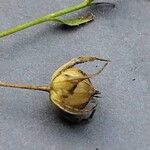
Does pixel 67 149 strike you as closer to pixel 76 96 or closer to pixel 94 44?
pixel 76 96

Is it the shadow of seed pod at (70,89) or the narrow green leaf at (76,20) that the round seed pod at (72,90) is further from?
the narrow green leaf at (76,20)

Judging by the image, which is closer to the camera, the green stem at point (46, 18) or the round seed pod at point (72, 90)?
the round seed pod at point (72, 90)

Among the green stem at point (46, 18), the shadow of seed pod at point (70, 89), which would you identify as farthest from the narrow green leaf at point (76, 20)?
the shadow of seed pod at point (70, 89)

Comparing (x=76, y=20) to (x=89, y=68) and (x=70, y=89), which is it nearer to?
(x=89, y=68)

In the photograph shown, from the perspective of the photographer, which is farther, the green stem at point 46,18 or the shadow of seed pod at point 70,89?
the green stem at point 46,18

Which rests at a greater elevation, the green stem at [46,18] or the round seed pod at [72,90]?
the green stem at [46,18]

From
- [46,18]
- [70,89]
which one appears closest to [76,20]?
[46,18]

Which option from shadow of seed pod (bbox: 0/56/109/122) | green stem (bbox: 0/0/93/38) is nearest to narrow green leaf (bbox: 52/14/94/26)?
green stem (bbox: 0/0/93/38)

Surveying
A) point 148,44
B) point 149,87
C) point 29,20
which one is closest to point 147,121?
point 149,87

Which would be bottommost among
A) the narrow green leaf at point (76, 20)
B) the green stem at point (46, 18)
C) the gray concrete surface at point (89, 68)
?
the gray concrete surface at point (89, 68)
